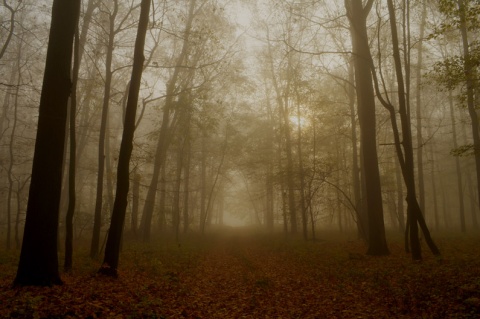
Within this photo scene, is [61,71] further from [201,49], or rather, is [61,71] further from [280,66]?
[280,66]

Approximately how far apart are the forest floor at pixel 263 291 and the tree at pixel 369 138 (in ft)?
3.46

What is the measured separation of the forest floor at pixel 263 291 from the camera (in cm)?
619

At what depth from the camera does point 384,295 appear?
7680mm

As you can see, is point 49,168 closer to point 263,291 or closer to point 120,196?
point 120,196

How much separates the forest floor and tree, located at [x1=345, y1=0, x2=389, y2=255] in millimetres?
1056

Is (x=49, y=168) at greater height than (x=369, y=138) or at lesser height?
lesser

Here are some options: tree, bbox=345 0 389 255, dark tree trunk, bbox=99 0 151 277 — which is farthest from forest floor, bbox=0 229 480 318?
tree, bbox=345 0 389 255

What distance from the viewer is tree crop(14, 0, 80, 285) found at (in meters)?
7.14

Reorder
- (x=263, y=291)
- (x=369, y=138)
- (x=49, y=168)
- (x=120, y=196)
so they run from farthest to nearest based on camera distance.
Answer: (x=369, y=138) → (x=120, y=196) → (x=263, y=291) → (x=49, y=168)

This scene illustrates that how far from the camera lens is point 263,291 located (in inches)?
356

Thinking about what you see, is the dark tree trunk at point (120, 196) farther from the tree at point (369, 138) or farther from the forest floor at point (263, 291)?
the tree at point (369, 138)

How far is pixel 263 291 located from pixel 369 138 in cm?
843

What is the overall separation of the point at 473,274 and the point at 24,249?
418 inches

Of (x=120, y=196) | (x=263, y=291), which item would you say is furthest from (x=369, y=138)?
(x=120, y=196)
